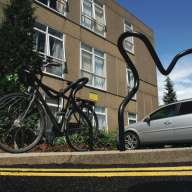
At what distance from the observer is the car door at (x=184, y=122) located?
7437 mm

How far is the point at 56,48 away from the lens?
40.8 ft

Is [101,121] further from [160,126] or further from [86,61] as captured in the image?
[160,126]

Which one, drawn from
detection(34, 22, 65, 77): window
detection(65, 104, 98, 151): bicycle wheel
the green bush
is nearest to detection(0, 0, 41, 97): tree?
the green bush

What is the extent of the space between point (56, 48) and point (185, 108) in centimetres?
726

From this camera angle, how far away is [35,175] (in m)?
2.53

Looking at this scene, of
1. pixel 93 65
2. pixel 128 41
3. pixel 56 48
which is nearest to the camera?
pixel 56 48

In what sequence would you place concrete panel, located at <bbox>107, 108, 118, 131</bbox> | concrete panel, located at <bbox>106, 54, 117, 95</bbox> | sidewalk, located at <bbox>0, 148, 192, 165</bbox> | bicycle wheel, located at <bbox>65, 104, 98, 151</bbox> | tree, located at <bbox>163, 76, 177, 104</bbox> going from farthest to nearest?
1. tree, located at <bbox>163, 76, 177, 104</bbox>
2. concrete panel, located at <bbox>106, 54, 117, 95</bbox>
3. concrete panel, located at <bbox>107, 108, 118, 131</bbox>
4. bicycle wheel, located at <bbox>65, 104, 98, 151</bbox>
5. sidewalk, located at <bbox>0, 148, 192, 165</bbox>

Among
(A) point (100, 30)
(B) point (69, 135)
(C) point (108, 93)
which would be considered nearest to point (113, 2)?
(A) point (100, 30)

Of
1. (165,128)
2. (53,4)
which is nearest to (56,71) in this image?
(53,4)

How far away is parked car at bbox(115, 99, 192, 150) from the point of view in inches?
297

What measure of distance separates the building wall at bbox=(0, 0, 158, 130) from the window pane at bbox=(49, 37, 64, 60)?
0.33 m

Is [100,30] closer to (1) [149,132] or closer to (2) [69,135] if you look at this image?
(1) [149,132]

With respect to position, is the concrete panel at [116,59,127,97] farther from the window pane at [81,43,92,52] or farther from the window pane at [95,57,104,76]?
the window pane at [81,43,92,52]

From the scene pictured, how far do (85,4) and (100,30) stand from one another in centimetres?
184
